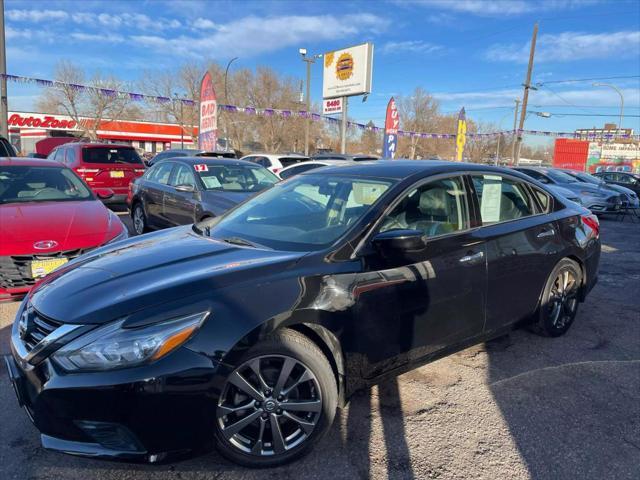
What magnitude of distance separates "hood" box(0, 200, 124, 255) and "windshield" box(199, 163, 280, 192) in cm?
196

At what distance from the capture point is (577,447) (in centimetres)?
263

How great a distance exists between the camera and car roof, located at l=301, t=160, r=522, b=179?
3258 mm

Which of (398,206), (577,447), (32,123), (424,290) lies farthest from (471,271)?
(32,123)

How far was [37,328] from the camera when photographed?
2.35 meters

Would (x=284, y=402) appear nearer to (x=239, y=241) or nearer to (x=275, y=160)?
(x=239, y=241)

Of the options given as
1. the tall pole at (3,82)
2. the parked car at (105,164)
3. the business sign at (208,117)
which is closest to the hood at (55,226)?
the parked car at (105,164)

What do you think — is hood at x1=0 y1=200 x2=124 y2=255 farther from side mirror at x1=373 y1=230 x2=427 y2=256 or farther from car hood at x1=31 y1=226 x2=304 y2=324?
side mirror at x1=373 y1=230 x2=427 y2=256

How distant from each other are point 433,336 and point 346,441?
0.85m

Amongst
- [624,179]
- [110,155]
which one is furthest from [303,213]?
[624,179]

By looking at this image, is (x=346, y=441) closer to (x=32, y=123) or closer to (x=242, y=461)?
(x=242, y=461)

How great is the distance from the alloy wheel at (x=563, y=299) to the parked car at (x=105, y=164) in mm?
8980

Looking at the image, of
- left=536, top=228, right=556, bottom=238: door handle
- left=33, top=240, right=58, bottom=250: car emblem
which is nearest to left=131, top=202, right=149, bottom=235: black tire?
left=33, top=240, right=58, bottom=250: car emblem

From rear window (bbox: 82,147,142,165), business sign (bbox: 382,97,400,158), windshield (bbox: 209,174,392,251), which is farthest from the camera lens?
business sign (bbox: 382,97,400,158)

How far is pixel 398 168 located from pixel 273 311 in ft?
5.30
